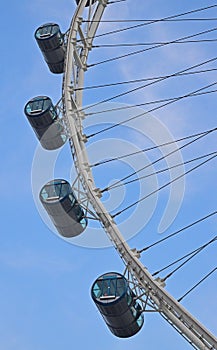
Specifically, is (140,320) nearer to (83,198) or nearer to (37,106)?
(83,198)

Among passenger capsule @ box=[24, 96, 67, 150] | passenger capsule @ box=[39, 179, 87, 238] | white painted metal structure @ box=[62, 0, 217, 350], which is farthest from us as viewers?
passenger capsule @ box=[24, 96, 67, 150]

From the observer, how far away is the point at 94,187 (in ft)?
58.9

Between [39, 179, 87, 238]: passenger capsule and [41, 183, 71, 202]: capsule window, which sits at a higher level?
[41, 183, 71, 202]: capsule window

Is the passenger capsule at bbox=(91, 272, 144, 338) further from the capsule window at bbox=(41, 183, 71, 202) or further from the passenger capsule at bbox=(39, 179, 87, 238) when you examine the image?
the capsule window at bbox=(41, 183, 71, 202)

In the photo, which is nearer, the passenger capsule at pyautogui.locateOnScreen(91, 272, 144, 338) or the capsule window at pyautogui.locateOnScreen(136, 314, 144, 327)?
the passenger capsule at pyautogui.locateOnScreen(91, 272, 144, 338)

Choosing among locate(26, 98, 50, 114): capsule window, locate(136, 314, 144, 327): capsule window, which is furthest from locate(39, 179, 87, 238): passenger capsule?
locate(136, 314, 144, 327): capsule window

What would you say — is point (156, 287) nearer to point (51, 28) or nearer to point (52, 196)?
point (52, 196)

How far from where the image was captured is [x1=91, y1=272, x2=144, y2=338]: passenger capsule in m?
16.5

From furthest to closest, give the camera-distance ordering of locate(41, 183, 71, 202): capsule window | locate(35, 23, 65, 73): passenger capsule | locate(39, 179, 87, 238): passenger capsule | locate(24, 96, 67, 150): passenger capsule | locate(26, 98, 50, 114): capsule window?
1. locate(35, 23, 65, 73): passenger capsule
2. locate(26, 98, 50, 114): capsule window
3. locate(24, 96, 67, 150): passenger capsule
4. locate(41, 183, 71, 202): capsule window
5. locate(39, 179, 87, 238): passenger capsule

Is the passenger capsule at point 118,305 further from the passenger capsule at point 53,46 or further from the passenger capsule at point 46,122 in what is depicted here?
the passenger capsule at point 53,46

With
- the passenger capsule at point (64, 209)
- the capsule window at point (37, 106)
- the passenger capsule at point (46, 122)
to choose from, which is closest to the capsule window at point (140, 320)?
the passenger capsule at point (64, 209)

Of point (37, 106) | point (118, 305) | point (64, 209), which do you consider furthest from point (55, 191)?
point (118, 305)

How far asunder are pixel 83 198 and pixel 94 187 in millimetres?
611

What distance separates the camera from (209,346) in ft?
50.2
